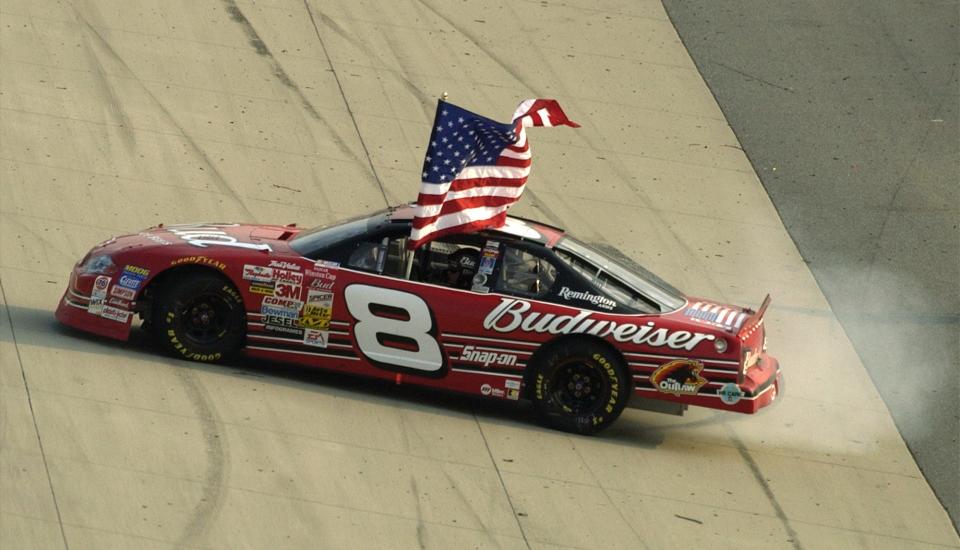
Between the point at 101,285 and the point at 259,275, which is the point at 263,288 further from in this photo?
the point at 101,285

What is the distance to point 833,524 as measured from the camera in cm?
927

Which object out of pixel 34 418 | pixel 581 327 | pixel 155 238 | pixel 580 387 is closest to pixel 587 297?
pixel 581 327

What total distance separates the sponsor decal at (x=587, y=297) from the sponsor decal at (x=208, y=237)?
83.9 inches

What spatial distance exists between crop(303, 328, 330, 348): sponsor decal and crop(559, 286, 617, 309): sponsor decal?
169cm

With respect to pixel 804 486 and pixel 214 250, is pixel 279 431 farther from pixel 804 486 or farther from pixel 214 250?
pixel 804 486

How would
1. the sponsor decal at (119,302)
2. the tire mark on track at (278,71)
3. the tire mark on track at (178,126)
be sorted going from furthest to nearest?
1. the tire mark on track at (278,71)
2. the tire mark on track at (178,126)
3. the sponsor decal at (119,302)

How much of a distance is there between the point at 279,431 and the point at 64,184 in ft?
16.9

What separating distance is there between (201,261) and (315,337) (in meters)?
0.97

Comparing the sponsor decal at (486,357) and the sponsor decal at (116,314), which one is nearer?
the sponsor decal at (486,357)

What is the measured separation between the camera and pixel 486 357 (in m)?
9.91

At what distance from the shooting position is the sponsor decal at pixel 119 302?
10109 mm

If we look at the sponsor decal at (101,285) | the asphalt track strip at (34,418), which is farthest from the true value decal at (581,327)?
the asphalt track strip at (34,418)

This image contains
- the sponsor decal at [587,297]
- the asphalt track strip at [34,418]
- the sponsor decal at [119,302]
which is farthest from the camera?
the sponsor decal at [119,302]

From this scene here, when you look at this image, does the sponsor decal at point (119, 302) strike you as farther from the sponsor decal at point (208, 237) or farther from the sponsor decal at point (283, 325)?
the sponsor decal at point (283, 325)
